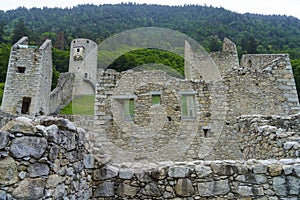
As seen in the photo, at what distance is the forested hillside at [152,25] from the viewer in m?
44.1

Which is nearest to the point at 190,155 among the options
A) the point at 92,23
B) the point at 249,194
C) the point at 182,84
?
the point at 182,84

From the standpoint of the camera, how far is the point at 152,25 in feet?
158

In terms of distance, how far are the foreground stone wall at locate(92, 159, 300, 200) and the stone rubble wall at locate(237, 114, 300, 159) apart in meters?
0.93

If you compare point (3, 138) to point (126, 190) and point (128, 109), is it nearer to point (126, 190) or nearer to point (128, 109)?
point (126, 190)

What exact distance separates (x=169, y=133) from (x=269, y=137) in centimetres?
381

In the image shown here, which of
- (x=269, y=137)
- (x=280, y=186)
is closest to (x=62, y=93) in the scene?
(x=269, y=137)

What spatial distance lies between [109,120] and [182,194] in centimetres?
Result: 528

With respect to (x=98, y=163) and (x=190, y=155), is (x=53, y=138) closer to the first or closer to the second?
(x=98, y=163)

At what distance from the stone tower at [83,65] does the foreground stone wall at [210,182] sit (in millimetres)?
31500

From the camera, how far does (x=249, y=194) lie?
11.4 ft

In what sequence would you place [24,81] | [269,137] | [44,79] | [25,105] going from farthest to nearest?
[44,79]
[25,105]
[24,81]
[269,137]

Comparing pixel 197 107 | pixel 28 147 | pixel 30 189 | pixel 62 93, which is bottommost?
pixel 30 189

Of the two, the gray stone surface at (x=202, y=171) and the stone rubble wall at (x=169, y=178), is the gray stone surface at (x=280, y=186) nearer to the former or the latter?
the stone rubble wall at (x=169, y=178)

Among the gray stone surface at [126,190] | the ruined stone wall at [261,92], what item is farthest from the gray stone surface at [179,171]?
the ruined stone wall at [261,92]
